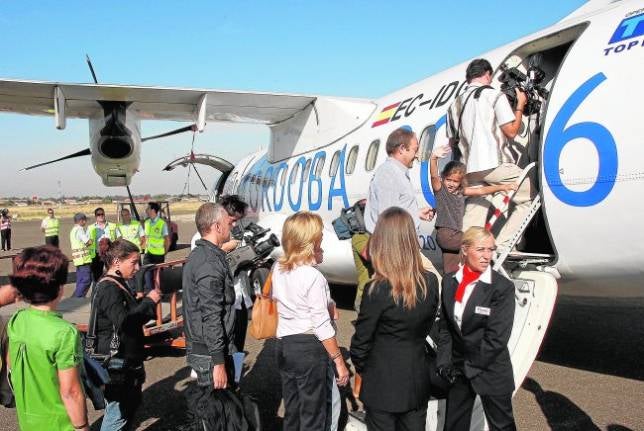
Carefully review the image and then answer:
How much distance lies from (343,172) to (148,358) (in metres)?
3.72

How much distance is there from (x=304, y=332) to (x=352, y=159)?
508cm

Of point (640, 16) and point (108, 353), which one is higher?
point (640, 16)

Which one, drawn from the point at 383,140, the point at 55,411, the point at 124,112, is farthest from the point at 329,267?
the point at 55,411

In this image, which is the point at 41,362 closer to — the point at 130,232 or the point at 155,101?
the point at 155,101

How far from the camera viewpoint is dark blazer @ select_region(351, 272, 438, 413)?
10.1 ft

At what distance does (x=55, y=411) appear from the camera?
9.30 ft

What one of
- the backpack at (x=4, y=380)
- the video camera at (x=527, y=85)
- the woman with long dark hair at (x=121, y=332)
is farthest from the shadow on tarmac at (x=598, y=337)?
the backpack at (x=4, y=380)

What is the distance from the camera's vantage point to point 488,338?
11.2 ft

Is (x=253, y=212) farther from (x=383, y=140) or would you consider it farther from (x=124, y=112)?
(x=383, y=140)

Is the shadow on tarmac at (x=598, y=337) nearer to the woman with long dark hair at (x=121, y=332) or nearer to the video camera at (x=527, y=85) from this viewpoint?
the video camera at (x=527, y=85)

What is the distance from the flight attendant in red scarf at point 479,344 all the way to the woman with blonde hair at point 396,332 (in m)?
0.37

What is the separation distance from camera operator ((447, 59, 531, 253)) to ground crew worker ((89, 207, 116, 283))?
8.61 m

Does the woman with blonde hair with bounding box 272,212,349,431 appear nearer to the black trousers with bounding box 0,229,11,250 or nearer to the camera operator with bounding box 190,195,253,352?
the camera operator with bounding box 190,195,253,352

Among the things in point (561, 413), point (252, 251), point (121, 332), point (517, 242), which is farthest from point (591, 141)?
point (121, 332)
